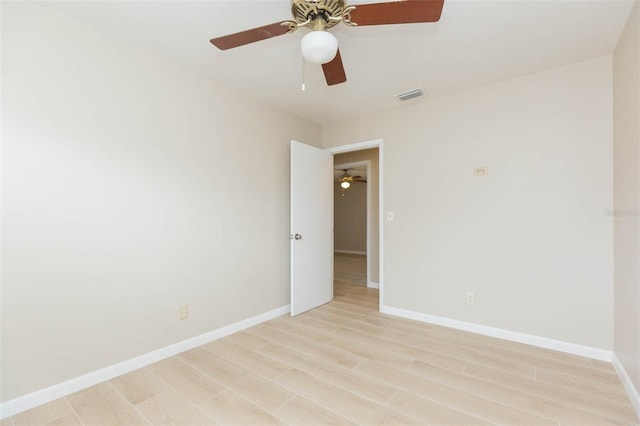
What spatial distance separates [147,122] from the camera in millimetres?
2328

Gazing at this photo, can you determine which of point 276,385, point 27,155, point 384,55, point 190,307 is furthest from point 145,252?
point 384,55

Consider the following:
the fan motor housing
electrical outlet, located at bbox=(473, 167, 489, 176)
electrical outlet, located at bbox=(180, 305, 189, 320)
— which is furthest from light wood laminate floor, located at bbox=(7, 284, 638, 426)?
the fan motor housing

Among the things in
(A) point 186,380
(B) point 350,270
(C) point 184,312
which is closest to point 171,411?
(A) point 186,380

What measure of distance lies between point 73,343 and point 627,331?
12.0ft

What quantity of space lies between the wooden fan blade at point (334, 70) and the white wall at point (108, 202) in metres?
1.34

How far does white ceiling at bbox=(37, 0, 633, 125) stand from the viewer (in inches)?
72.1

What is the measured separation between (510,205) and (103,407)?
3449mm

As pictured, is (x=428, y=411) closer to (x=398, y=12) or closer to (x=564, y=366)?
(x=564, y=366)

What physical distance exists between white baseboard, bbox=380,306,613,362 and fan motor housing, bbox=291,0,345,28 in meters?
2.91

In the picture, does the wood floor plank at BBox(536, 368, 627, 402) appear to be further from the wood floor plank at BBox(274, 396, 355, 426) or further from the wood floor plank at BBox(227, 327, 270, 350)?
the wood floor plank at BBox(227, 327, 270, 350)

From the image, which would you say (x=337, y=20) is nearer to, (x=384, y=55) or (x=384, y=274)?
(x=384, y=55)

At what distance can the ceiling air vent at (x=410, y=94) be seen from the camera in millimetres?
2977

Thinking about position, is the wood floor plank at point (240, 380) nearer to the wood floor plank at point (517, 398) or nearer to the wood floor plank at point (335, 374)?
the wood floor plank at point (335, 374)

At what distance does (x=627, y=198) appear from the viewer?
1968mm
